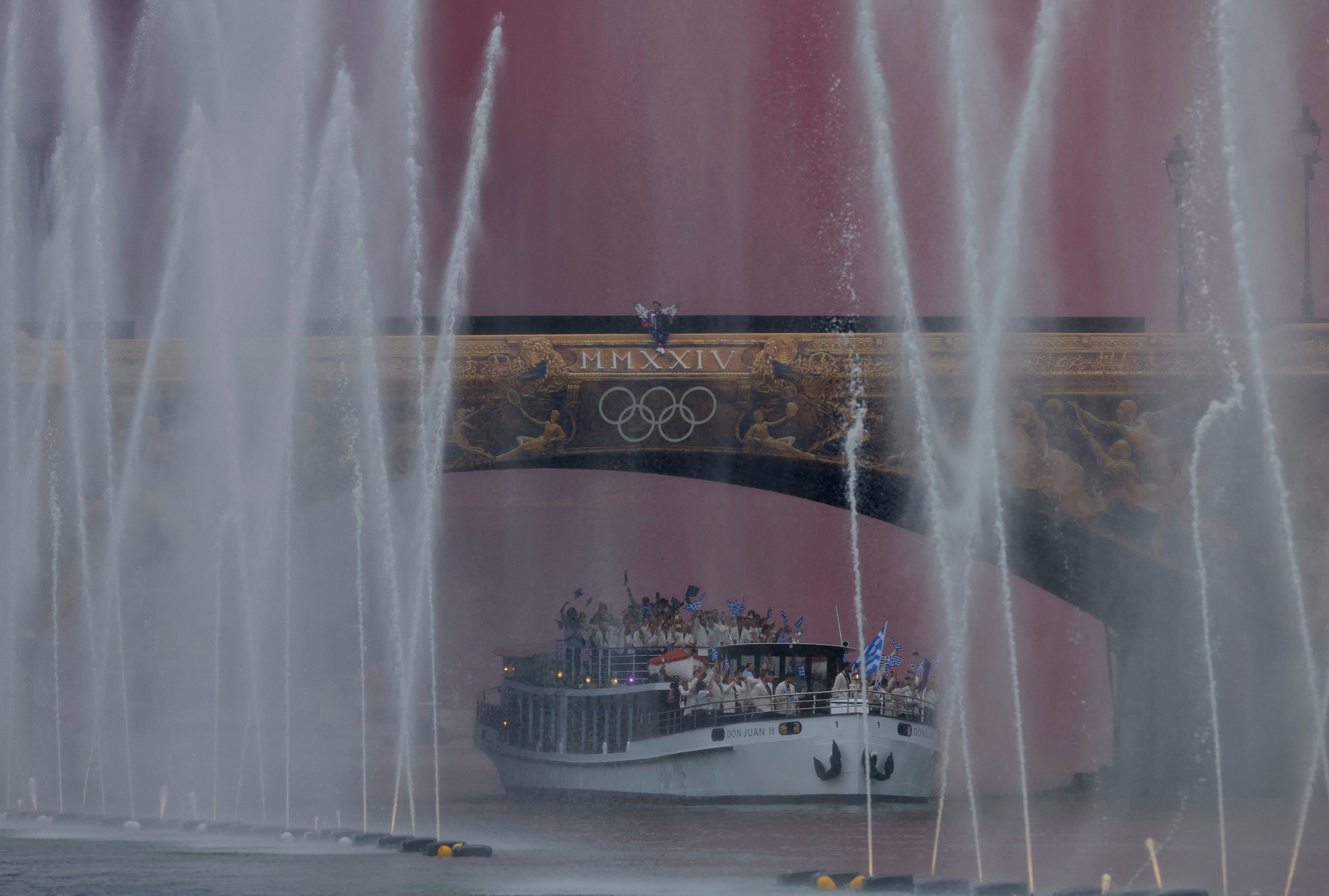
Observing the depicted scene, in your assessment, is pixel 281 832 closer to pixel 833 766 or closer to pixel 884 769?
pixel 833 766

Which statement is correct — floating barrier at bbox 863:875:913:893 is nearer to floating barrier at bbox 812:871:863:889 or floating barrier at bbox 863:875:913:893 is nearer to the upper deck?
floating barrier at bbox 812:871:863:889

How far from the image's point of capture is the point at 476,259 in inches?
1340

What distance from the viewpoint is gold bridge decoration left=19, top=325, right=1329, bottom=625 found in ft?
105

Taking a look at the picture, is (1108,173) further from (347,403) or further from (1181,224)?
(347,403)

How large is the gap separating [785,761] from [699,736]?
172 centimetres

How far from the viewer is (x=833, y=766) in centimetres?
3491

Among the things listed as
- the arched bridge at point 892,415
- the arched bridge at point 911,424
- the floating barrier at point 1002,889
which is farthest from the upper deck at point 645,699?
the floating barrier at point 1002,889

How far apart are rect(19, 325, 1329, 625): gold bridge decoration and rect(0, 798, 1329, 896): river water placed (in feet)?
18.8

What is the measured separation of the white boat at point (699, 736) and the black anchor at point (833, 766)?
24mm

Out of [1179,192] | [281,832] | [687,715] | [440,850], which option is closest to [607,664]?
[687,715]

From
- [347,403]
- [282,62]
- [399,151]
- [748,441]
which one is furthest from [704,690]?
[282,62]

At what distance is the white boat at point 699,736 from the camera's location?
115ft

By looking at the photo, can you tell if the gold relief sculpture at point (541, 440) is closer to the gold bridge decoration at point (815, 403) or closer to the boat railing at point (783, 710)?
the gold bridge decoration at point (815, 403)

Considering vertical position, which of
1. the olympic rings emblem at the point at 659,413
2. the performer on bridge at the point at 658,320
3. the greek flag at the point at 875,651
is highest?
the performer on bridge at the point at 658,320
